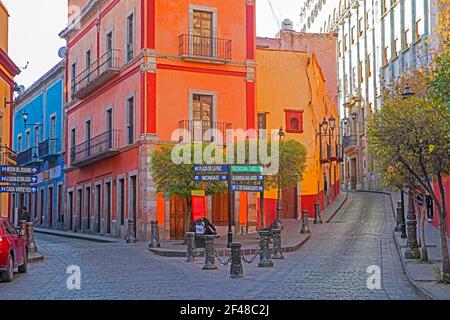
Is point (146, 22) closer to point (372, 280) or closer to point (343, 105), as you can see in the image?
point (372, 280)

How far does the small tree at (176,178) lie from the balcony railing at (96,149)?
6873 mm

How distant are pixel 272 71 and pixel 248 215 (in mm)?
8441

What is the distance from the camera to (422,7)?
3978 centimetres

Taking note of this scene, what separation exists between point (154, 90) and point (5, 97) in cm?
560

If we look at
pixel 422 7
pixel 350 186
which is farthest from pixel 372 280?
pixel 350 186

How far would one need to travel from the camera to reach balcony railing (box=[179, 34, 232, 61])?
28344 millimetres

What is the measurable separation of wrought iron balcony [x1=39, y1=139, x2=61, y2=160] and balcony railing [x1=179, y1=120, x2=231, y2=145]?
14.6m

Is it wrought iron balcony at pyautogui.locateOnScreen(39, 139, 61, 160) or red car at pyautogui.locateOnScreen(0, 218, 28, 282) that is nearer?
red car at pyautogui.locateOnScreen(0, 218, 28, 282)

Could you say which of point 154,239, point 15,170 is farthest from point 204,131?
point 15,170

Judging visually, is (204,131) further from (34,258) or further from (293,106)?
(34,258)

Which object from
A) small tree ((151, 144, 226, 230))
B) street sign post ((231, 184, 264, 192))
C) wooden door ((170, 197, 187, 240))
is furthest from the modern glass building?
street sign post ((231, 184, 264, 192))

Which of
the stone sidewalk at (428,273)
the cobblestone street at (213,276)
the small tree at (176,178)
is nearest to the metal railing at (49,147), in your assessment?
the cobblestone street at (213,276)

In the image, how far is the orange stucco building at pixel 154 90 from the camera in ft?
90.8

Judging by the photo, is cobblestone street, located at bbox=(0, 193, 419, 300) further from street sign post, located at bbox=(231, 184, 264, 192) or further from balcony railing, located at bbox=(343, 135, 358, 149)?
balcony railing, located at bbox=(343, 135, 358, 149)
